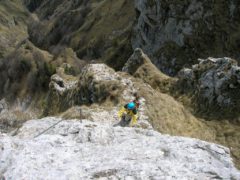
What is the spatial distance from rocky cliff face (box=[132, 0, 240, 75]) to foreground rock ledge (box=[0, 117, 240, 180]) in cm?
5158

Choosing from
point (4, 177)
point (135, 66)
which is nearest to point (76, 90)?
point (135, 66)

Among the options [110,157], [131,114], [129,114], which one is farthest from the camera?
[129,114]

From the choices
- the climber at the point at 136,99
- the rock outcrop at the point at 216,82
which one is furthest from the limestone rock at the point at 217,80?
the climber at the point at 136,99

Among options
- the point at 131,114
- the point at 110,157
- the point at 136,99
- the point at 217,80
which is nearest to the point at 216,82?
the point at 217,80

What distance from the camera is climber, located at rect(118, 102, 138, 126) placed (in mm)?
27719

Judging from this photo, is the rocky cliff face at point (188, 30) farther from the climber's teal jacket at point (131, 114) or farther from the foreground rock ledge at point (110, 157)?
the foreground rock ledge at point (110, 157)

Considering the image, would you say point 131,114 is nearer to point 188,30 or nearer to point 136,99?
point 136,99

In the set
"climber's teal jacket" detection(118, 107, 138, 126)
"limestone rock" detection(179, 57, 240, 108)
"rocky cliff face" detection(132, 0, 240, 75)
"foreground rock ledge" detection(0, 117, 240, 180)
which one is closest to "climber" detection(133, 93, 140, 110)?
"climber's teal jacket" detection(118, 107, 138, 126)

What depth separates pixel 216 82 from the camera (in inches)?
1457

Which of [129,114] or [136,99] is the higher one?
[136,99]

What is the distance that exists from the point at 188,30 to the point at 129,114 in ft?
175

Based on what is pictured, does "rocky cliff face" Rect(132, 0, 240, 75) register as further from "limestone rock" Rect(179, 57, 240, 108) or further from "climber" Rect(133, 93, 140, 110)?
"climber" Rect(133, 93, 140, 110)

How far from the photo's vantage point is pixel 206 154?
745 inches

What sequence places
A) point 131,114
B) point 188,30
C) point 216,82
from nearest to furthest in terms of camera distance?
point 131,114 < point 216,82 < point 188,30
